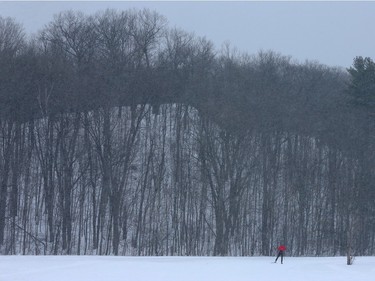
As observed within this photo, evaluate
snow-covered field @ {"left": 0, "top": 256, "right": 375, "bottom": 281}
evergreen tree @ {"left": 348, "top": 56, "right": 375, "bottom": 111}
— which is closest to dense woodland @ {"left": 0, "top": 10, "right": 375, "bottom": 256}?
evergreen tree @ {"left": 348, "top": 56, "right": 375, "bottom": 111}

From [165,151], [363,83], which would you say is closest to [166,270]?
[165,151]

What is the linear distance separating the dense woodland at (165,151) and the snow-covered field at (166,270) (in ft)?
48.7

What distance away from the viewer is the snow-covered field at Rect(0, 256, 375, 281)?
2261 centimetres

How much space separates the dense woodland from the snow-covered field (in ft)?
48.7

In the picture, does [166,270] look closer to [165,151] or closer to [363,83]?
[165,151]

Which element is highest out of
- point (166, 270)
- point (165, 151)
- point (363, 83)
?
point (363, 83)

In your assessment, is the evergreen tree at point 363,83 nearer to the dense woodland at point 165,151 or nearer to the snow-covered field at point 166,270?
the dense woodland at point 165,151

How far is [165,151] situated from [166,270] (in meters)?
26.9

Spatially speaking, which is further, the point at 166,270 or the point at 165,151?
the point at 165,151

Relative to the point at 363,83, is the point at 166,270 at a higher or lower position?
lower

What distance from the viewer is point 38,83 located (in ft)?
148

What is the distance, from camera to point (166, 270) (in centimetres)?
2539

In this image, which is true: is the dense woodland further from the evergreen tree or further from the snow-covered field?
the snow-covered field

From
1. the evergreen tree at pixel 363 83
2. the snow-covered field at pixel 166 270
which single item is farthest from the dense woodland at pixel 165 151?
the snow-covered field at pixel 166 270
